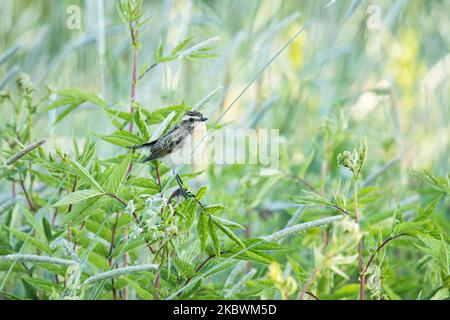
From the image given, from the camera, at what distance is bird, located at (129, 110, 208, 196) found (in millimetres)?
803

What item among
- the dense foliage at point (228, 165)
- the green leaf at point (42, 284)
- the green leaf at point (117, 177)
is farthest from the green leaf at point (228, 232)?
the green leaf at point (42, 284)

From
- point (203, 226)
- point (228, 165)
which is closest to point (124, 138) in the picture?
point (203, 226)

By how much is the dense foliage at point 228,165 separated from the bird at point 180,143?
19mm

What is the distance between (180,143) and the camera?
86 centimetres

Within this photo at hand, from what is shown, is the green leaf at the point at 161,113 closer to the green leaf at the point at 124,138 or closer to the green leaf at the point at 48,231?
the green leaf at the point at 124,138

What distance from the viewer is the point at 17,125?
0.98 metres

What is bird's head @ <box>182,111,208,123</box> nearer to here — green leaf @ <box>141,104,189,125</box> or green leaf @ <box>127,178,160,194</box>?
green leaf @ <box>141,104,189,125</box>

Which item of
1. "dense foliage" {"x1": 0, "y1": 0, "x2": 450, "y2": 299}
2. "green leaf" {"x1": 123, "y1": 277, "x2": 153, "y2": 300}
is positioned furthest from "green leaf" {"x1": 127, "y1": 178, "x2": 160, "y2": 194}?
"green leaf" {"x1": 123, "y1": 277, "x2": 153, "y2": 300}

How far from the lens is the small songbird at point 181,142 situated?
805mm

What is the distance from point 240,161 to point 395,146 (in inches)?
16.3

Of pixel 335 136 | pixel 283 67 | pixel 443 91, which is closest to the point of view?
pixel 335 136

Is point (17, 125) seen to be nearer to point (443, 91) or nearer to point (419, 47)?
point (443, 91)
